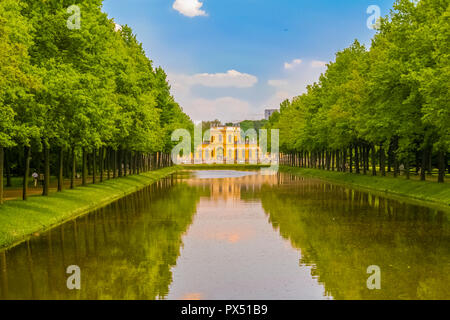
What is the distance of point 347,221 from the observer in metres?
25.8

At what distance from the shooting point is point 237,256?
1694 centimetres

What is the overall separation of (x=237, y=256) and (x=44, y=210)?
44.6 feet

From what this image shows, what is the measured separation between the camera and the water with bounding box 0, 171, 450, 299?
12.6 meters

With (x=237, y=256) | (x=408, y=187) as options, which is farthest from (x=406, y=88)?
(x=237, y=256)

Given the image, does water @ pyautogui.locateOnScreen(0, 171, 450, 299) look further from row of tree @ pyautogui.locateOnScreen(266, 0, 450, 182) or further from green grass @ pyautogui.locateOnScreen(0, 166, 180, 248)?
row of tree @ pyautogui.locateOnScreen(266, 0, 450, 182)

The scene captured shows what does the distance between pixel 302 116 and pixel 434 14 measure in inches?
2338

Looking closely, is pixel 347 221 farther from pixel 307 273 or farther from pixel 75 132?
pixel 75 132

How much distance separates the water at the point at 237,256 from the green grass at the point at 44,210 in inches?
32.8

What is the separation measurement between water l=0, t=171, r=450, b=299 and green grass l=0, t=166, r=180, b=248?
32.8 inches

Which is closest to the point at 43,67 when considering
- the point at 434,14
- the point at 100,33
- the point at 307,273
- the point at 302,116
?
the point at 100,33

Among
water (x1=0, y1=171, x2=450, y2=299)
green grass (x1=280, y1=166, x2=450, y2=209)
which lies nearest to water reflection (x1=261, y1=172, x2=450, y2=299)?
water (x1=0, y1=171, x2=450, y2=299)

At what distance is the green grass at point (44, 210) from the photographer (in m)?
21.4

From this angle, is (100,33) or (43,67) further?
(100,33)
